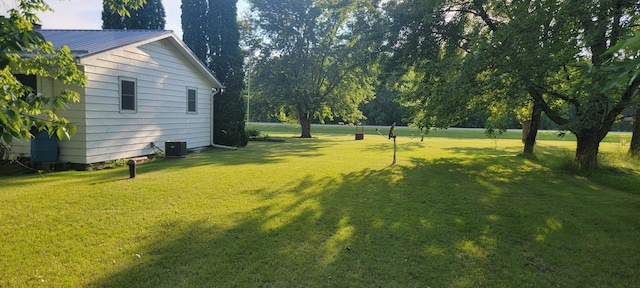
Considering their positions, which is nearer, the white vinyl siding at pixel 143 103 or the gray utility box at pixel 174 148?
the white vinyl siding at pixel 143 103

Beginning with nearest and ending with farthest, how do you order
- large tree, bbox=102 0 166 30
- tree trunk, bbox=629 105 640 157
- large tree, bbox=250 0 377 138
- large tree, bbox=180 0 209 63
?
tree trunk, bbox=629 105 640 157 → large tree, bbox=180 0 209 63 → large tree, bbox=102 0 166 30 → large tree, bbox=250 0 377 138

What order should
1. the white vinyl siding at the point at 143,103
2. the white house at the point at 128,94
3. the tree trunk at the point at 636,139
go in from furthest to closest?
1. the tree trunk at the point at 636,139
2. the white vinyl siding at the point at 143,103
3. the white house at the point at 128,94

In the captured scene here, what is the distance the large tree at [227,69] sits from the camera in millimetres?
15742

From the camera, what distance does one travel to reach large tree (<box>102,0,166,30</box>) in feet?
55.7

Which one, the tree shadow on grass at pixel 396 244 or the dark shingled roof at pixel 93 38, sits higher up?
the dark shingled roof at pixel 93 38

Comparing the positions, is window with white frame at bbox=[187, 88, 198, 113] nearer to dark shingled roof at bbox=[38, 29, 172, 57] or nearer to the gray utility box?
the gray utility box

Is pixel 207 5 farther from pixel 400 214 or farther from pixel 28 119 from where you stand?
pixel 28 119

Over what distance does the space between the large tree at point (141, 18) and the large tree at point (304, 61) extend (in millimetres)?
9290

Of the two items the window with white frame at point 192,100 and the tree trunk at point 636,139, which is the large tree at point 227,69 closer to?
the window with white frame at point 192,100

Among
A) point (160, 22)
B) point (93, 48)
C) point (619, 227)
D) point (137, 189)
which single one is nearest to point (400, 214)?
point (619, 227)

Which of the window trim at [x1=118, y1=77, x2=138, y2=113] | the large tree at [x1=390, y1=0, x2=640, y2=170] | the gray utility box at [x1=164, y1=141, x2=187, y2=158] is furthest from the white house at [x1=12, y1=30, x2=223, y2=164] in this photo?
the large tree at [x1=390, y1=0, x2=640, y2=170]

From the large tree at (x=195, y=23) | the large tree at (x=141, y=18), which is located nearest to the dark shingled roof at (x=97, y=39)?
the large tree at (x=195, y=23)

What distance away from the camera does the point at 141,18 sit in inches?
695

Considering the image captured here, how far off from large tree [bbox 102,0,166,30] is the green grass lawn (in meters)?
11.7
